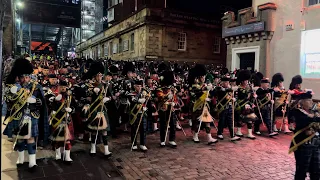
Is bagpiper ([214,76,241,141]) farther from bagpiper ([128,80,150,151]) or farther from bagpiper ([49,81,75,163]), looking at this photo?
bagpiper ([49,81,75,163])

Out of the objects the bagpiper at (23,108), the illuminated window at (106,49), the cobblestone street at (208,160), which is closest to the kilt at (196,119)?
the cobblestone street at (208,160)

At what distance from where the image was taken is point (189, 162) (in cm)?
636

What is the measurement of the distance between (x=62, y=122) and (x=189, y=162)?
3.07 metres

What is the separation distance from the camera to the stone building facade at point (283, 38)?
448 inches

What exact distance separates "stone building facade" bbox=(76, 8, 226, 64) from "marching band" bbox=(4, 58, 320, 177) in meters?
11.6

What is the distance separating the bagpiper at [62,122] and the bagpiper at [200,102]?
12.0 feet

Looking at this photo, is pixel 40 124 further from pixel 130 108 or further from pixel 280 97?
pixel 280 97

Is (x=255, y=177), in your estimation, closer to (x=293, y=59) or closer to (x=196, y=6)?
(x=293, y=59)

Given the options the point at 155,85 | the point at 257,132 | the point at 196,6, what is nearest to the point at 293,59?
the point at 257,132

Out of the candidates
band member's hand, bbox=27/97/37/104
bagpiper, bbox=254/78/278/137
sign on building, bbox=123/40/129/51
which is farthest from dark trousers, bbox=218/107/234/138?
sign on building, bbox=123/40/129/51

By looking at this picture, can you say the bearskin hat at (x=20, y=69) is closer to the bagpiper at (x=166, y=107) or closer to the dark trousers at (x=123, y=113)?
the bagpiper at (x=166, y=107)

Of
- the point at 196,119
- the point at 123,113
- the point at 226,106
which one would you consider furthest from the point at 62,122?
the point at 226,106

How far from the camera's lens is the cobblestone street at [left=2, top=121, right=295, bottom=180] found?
5.56m

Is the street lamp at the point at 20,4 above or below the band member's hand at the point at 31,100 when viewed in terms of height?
above
